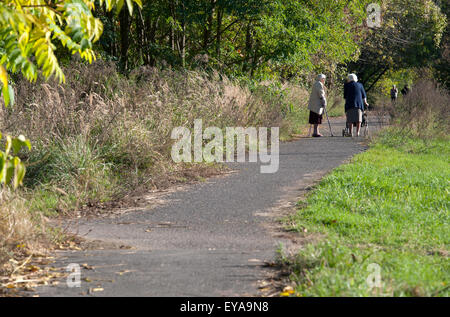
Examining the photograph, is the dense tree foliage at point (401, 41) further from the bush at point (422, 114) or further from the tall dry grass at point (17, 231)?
the tall dry grass at point (17, 231)

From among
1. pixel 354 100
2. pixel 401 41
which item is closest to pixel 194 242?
pixel 354 100

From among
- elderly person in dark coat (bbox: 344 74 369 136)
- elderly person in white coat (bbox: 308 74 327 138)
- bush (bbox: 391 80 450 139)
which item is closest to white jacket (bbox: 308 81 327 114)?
elderly person in white coat (bbox: 308 74 327 138)

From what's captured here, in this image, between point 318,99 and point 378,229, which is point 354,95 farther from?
point 378,229

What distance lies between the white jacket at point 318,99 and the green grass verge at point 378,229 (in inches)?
253

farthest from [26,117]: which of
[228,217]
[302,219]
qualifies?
[302,219]

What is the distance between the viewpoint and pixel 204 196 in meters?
10.1

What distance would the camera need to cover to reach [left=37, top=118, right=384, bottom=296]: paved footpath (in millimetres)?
5449

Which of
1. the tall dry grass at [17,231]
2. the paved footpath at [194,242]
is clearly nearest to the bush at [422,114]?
the paved footpath at [194,242]

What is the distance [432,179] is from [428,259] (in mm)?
4966

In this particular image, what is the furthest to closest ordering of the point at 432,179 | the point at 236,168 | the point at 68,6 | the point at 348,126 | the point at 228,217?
the point at 348,126 → the point at 236,168 → the point at 432,179 → the point at 228,217 → the point at 68,6

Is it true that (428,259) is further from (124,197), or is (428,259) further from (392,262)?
(124,197)

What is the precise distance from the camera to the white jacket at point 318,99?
20.1 meters

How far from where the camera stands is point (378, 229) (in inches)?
291

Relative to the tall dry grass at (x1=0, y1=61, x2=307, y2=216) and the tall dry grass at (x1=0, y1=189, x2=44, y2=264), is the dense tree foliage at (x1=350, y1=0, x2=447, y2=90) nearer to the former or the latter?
the tall dry grass at (x1=0, y1=61, x2=307, y2=216)
